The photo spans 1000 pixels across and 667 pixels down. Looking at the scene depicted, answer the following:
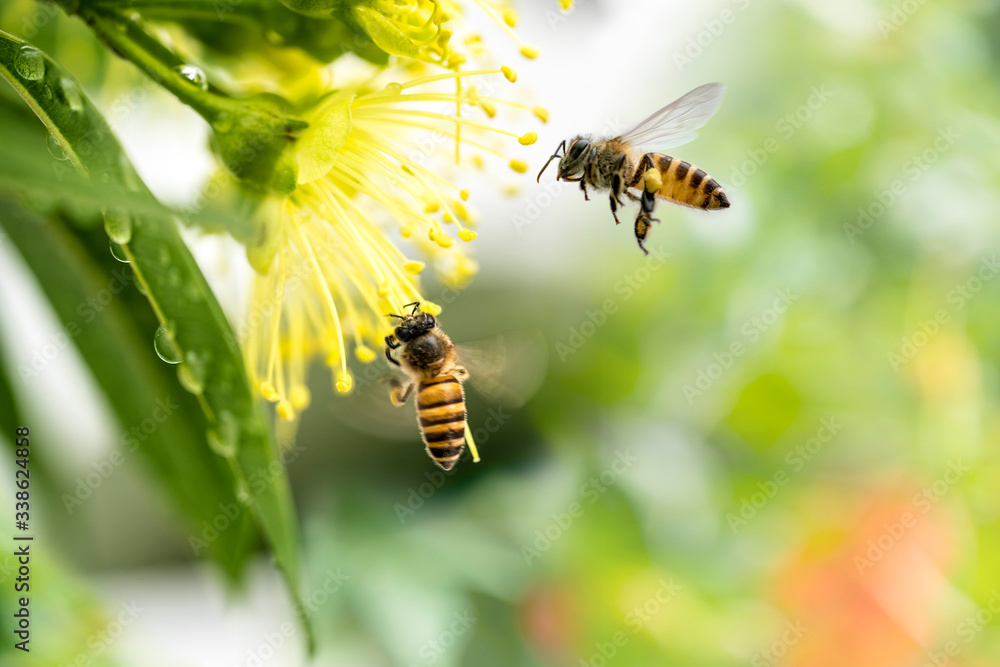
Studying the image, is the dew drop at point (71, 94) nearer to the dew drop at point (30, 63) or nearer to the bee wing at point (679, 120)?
the dew drop at point (30, 63)

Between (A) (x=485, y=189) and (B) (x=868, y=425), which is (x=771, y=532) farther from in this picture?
(A) (x=485, y=189)

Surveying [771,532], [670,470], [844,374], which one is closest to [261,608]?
[670,470]

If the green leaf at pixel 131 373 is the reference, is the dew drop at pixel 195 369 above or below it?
above

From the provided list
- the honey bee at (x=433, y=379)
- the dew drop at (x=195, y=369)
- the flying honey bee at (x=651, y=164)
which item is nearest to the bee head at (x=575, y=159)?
the flying honey bee at (x=651, y=164)

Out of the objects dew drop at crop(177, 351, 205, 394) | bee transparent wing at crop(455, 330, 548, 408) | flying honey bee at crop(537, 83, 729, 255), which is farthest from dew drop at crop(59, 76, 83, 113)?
bee transparent wing at crop(455, 330, 548, 408)

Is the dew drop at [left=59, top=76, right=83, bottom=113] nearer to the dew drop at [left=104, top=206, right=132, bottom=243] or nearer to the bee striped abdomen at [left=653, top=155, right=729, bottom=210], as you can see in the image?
the dew drop at [left=104, top=206, right=132, bottom=243]

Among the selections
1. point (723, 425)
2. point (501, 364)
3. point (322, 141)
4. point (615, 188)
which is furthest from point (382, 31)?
point (723, 425)
